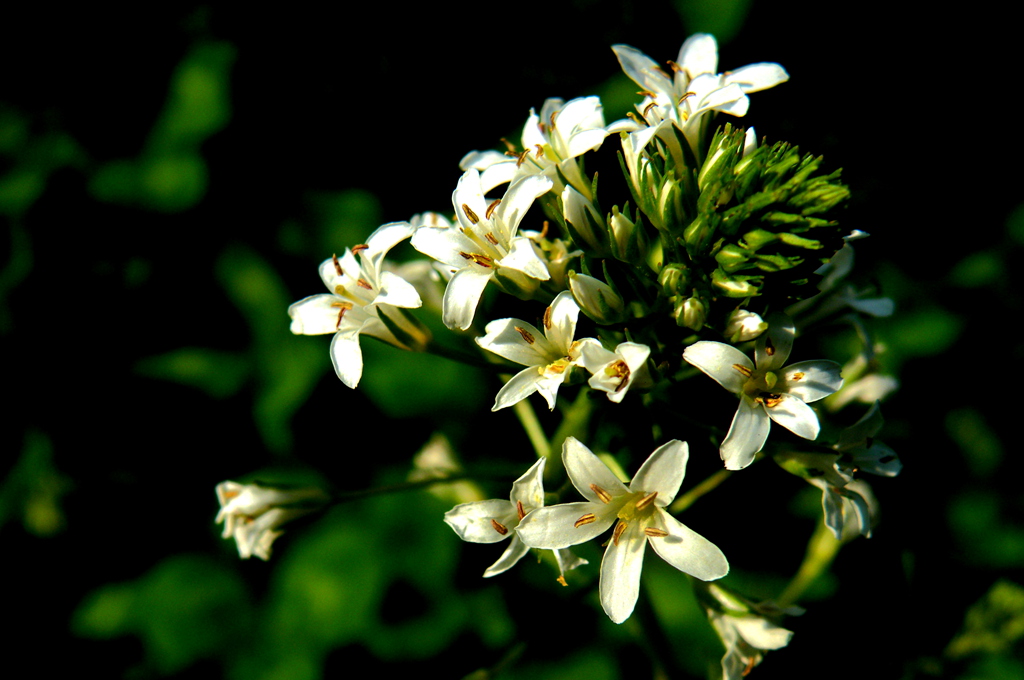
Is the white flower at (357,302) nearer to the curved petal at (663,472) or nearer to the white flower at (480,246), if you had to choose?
the white flower at (480,246)

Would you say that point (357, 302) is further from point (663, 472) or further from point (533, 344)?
point (663, 472)

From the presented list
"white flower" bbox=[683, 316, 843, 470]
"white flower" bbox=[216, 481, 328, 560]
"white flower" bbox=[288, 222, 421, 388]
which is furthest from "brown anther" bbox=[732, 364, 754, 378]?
"white flower" bbox=[216, 481, 328, 560]

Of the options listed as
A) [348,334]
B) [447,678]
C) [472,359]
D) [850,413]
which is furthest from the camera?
[447,678]

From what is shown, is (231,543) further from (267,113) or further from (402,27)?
(402,27)

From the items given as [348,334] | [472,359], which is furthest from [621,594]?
[348,334]

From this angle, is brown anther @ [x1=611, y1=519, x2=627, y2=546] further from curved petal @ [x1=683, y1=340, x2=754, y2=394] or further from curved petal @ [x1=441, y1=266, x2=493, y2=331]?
curved petal @ [x1=441, y1=266, x2=493, y2=331]

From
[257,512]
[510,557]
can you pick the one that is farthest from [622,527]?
[257,512]

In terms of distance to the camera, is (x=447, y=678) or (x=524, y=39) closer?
(x=447, y=678)
